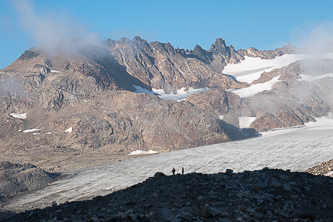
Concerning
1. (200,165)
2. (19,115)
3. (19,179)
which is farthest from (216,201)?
(19,115)

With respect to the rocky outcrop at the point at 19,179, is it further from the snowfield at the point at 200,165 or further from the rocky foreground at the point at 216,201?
the rocky foreground at the point at 216,201

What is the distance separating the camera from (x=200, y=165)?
89.4m

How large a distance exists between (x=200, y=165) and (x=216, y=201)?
73688 millimetres

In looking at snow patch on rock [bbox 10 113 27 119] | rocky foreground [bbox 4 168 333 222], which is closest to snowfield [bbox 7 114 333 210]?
rocky foreground [bbox 4 168 333 222]

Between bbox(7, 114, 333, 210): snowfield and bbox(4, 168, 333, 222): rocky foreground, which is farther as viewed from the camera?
bbox(7, 114, 333, 210): snowfield

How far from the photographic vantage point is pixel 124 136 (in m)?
162

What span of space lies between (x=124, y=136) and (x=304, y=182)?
14628 cm

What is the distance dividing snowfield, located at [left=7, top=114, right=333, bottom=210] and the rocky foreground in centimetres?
4359

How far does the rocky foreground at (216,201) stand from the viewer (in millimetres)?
14961

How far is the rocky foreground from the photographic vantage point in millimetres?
14961

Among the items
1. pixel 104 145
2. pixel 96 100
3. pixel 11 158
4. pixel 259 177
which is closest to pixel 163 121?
pixel 104 145

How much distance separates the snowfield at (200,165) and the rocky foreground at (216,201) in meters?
43.6

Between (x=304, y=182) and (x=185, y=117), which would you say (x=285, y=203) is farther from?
(x=185, y=117)

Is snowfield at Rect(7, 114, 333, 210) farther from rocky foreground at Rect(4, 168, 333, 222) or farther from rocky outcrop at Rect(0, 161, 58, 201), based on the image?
rocky foreground at Rect(4, 168, 333, 222)
